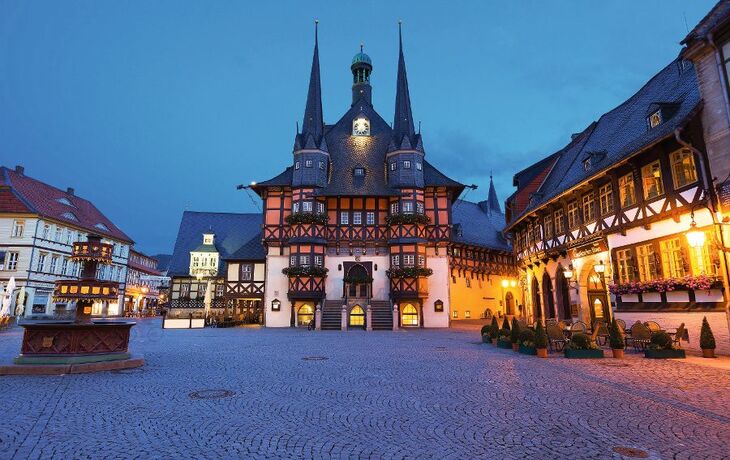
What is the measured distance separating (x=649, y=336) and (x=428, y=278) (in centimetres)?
1965

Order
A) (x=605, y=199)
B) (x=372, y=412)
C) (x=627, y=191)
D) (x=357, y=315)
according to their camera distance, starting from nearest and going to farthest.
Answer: (x=372, y=412)
(x=627, y=191)
(x=605, y=199)
(x=357, y=315)

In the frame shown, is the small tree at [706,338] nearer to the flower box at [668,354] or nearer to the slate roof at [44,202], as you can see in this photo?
the flower box at [668,354]

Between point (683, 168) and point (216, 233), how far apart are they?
4326cm

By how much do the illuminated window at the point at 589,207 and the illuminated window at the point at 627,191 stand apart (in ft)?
6.83

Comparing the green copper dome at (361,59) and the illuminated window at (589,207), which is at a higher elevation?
the green copper dome at (361,59)

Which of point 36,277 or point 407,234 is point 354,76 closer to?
point 407,234

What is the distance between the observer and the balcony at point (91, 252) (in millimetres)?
13500

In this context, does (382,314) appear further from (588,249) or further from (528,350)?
(528,350)

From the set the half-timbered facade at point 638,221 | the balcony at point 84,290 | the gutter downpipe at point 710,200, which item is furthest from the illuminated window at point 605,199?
the balcony at point 84,290

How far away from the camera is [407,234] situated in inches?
1291

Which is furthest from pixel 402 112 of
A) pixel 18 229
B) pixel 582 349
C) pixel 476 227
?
pixel 18 229

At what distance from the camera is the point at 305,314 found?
110 feet

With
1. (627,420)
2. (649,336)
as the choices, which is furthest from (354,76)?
(627,420)

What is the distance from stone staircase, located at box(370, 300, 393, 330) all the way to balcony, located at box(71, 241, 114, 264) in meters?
19.3
